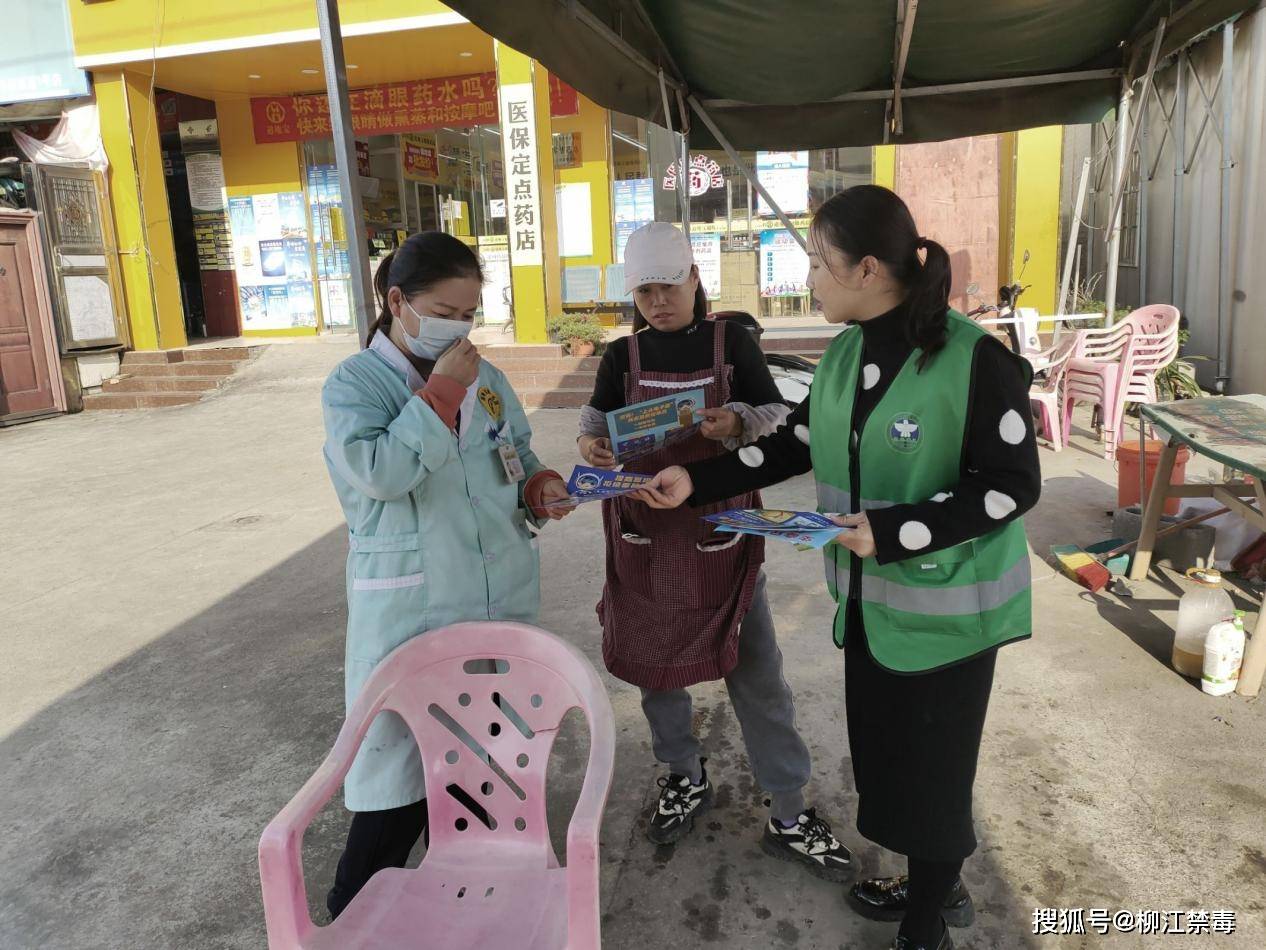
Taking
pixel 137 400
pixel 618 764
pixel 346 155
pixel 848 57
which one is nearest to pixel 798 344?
pixel 848 57

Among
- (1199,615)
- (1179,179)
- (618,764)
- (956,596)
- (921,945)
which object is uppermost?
(1179,179)

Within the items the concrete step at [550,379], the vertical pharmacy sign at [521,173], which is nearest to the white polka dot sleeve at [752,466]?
the concrete step at [550,379]

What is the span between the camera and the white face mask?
1.78 meters

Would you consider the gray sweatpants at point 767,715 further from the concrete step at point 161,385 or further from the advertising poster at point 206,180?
the advertising poster at point 206,180

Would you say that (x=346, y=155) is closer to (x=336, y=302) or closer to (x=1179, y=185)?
(x=1179, y=185)

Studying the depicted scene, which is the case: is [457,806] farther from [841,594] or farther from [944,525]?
[944,525]

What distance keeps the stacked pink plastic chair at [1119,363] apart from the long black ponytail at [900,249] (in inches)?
212

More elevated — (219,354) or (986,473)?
(986,473)

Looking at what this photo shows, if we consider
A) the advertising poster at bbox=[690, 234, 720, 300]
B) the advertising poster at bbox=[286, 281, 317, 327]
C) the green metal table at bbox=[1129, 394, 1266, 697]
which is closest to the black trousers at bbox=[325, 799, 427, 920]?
the green metal table at bbox=[1129, 394, 1266, 697]

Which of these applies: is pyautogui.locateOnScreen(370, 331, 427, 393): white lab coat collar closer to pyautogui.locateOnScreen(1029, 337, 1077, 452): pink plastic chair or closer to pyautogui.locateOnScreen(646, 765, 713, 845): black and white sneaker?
pyautogui.locateOnScreen(646, 765, 713, 845): black and white sneaker

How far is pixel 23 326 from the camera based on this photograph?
1004 cm

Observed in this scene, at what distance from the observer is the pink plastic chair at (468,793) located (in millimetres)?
1477

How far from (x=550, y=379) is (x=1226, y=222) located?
648cm

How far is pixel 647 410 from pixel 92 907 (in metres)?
1.94
